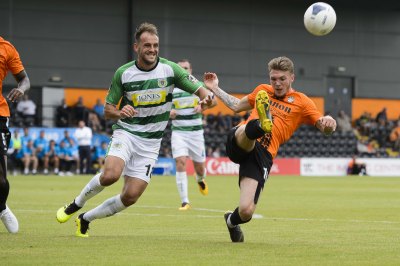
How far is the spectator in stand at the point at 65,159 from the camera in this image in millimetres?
34812

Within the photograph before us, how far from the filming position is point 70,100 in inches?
1561

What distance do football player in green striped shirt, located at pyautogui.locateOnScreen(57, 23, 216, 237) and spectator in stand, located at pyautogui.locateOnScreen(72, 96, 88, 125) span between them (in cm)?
2627

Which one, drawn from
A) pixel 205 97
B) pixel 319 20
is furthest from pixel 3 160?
pixel 319 20

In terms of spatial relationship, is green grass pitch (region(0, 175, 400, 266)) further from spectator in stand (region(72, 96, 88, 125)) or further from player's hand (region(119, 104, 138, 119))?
spectator in stand (region(72, 96, 88, 125))

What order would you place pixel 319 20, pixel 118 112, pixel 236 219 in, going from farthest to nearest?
pixel 319 20 → pixel 118 112 → pixel 236 219

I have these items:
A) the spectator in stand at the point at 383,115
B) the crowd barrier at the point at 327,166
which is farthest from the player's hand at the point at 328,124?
the spectator in stand at the point at 383,115

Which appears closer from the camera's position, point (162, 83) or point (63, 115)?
point (162, 83)

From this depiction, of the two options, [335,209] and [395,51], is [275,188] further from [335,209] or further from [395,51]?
[395,51]

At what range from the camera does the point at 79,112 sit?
1444 inches

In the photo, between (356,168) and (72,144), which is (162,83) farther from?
(356,168)

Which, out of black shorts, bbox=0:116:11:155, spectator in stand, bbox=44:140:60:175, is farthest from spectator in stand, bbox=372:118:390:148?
black shorts, bbox=0:116:11:155

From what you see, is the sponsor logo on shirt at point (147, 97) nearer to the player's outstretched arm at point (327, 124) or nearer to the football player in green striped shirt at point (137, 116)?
the football player in green striped shirt at point (137, 116)

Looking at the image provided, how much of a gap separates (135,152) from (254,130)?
1.63m

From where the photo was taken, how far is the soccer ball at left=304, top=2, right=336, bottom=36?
1284 cm
